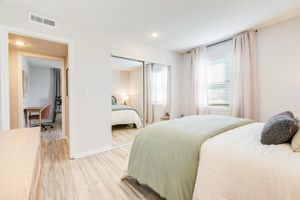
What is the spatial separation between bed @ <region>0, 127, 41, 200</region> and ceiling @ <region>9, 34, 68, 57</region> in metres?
2.18

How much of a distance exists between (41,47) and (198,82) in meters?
3.52

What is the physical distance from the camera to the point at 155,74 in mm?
3949

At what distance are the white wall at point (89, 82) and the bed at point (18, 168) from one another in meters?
1.48

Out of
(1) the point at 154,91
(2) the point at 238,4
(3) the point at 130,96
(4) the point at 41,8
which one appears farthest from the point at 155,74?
(4) the point at 41,8

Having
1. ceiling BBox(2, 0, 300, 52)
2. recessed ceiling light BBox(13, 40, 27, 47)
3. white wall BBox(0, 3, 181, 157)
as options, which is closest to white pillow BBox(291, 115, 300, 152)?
ceiling BBox(2, 0, 300, 52)

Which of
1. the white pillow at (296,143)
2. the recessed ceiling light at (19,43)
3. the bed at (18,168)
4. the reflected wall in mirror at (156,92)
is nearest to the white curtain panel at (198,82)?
the reflected wall in mirror at (156,92)

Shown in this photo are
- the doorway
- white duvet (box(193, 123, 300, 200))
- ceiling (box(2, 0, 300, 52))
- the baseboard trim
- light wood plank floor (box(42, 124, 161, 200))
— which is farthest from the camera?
the doorway

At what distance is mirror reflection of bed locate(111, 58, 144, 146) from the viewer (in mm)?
3309

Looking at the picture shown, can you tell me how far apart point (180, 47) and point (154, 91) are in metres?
1.29

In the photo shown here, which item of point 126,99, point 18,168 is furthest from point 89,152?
point 18,168

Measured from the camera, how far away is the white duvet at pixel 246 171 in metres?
0.87

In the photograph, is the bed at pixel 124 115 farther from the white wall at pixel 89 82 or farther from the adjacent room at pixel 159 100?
the white wall at pixel 89 82

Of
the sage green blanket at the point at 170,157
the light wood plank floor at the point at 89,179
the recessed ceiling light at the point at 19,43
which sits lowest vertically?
the light wood plank floor at the point at 89,179

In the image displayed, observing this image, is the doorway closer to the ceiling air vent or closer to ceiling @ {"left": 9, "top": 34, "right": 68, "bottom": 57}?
ceiling @ {"left": 9, "top": 34, "right": 68, "bottom": 57}
